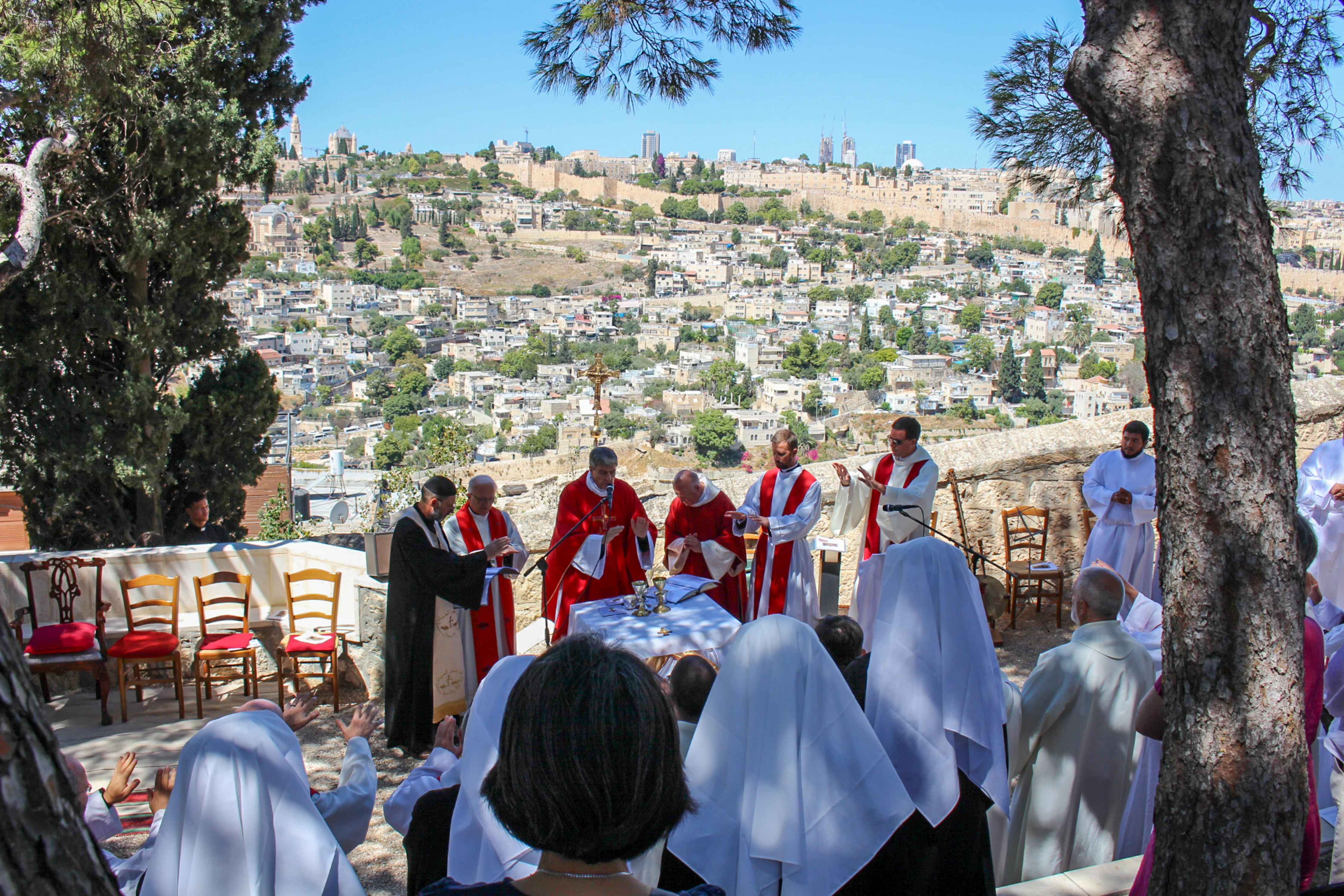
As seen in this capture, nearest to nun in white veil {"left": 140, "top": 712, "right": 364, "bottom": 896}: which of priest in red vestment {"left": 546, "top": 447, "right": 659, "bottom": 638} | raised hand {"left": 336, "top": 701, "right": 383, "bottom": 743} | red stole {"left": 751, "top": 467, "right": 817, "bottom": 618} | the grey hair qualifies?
raised hand {"left": 336, "top": 701, "right": 383, "bottom": 743}

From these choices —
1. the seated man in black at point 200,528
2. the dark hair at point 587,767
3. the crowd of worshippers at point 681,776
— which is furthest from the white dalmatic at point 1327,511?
the seated man in black at point 200,528

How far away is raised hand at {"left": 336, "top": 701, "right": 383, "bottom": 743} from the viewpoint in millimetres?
2025

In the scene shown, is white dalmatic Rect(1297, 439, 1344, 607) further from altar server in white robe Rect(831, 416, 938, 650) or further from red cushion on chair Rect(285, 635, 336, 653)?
red cushion on chair Rect(285, 635, 336, 653)

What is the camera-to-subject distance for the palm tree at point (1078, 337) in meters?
89.4

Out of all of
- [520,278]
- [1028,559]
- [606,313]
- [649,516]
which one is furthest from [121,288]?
[520,278]

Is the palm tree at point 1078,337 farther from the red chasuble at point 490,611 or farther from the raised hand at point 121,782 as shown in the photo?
the raised hand at point 121,782

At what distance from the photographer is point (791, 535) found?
4656mm

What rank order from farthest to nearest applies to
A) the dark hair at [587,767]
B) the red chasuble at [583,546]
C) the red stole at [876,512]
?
the red stole at [876,512] < the red chasuble at [583,546] < the dark hair at [587,767]

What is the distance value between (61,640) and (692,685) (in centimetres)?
334

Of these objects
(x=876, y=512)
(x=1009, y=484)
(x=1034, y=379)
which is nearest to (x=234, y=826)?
(x=876, y=512)

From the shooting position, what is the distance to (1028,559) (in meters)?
5.63

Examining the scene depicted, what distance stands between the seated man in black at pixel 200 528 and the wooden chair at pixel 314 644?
1.94 feet

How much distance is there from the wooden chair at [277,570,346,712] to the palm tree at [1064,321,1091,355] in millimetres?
92262

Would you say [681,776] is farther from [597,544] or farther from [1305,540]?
[597,544]
